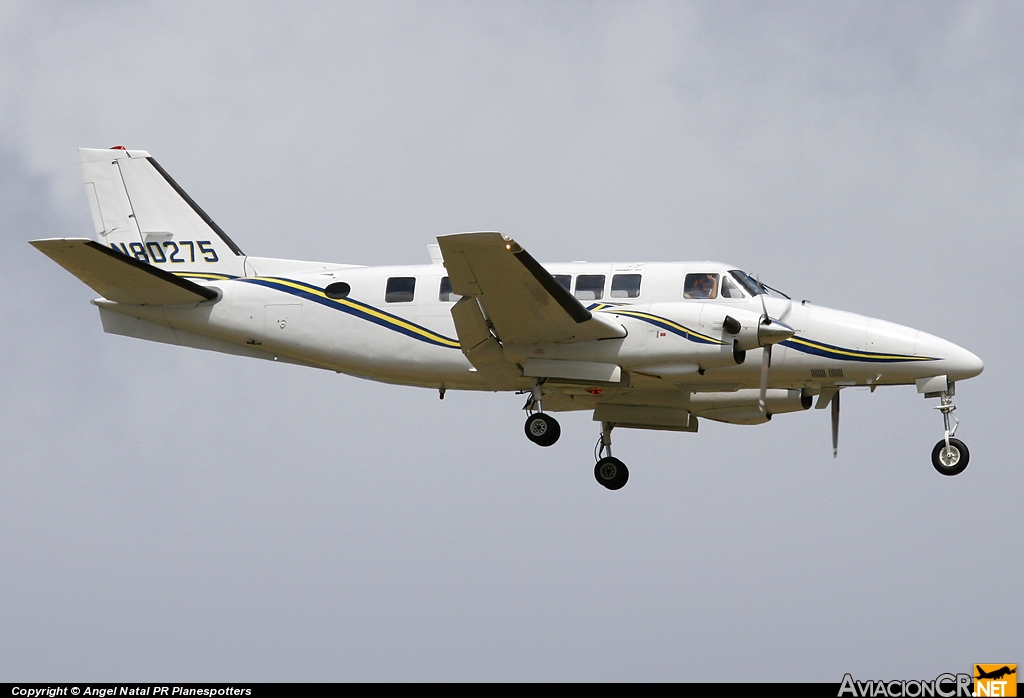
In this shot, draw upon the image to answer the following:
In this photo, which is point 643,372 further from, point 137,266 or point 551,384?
point 137,266

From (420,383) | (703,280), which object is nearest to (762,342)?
(703,280)

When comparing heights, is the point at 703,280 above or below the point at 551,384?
above

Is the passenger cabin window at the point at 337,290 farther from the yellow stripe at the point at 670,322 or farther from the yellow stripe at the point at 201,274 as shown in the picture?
the yellow stripe at the point at 670,322

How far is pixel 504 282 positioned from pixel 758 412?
6181 mm

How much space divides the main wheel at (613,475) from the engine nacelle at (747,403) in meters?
1.52

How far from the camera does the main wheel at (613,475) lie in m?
24.0

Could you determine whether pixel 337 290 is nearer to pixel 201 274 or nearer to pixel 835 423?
pixel 201 274

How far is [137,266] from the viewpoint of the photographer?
22.5 m

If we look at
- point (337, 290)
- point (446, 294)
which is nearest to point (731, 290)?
point (446, 294)

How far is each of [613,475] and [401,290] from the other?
4625mm

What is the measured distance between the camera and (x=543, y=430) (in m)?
21.8

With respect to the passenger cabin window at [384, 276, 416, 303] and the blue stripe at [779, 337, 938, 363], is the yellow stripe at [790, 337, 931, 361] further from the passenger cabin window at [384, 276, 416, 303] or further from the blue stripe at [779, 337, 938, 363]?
the passenger cabin window at [384, 276, 416, 303]

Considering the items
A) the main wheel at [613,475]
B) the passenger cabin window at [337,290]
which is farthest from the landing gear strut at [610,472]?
the passenger cabin window at [337,290]

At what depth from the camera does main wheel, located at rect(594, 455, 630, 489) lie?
78.9 feet
